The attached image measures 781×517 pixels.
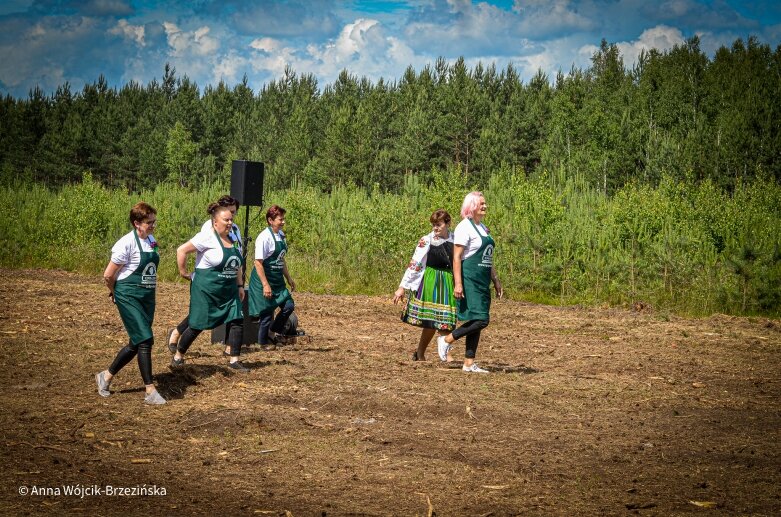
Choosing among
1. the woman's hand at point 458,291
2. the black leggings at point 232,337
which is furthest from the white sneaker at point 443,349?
the black leggings at point 232,337

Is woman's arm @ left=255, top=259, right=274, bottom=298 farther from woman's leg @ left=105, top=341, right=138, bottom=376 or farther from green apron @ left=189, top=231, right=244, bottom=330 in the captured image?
woman's leg @ left=105, top=341, right=138, bottom=376

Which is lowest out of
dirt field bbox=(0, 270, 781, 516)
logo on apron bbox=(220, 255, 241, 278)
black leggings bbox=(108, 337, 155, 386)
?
dirt field bbox=(0, 270, 781, 516)

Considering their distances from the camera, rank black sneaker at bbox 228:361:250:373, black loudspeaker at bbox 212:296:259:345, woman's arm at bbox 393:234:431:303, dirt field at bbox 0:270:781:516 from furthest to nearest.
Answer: black loudspeaker at bbox 212:296:259:345 < woman's arm at bbox 393:234:431:303 < black sneaker at bbox 228:361:250:373 < dirt field at bbox 0:270:781:516

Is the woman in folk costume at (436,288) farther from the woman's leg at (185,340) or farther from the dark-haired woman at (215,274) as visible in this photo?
the woman's leg at (185,340)

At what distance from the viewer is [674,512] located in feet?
19.3

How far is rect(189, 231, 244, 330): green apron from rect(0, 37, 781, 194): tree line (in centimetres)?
3680

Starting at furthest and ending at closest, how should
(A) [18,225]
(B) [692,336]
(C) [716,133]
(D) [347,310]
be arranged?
1. (C) [716,133]
2. (A) [18,225]
3. (D) [347,310]
4. (B) [692,336]

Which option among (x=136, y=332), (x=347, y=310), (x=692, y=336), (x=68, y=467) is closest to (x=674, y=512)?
(x=68, y=467)

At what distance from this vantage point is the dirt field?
6.12 metres

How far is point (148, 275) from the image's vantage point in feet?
27.5

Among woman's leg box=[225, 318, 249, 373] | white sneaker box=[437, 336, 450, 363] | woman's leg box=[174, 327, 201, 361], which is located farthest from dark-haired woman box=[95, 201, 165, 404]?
white sneaker box=[437, 336, 450, 363]

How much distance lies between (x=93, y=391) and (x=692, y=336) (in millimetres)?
9758

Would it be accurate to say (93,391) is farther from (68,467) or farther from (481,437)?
(481,437)

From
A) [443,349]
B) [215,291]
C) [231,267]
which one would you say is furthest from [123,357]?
[443,349]
